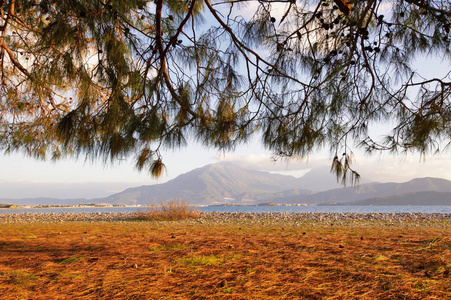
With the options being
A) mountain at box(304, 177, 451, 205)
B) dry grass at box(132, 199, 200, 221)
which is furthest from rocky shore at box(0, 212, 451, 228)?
mountain at box(304, 177, 451, 205)

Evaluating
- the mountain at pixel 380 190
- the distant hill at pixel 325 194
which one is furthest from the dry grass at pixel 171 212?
the mountain at pixel 380 190

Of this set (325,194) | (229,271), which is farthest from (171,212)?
(325,194)

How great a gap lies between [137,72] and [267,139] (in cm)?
134

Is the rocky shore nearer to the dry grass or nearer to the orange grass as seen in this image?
the dry grass

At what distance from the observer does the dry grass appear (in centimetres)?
965

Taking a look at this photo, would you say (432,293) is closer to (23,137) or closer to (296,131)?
(296,131)

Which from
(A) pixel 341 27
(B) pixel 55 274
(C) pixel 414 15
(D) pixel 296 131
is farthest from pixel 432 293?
(C) pixel 414 15

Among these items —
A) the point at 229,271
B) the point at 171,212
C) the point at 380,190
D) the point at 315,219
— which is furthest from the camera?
the point at 380,190

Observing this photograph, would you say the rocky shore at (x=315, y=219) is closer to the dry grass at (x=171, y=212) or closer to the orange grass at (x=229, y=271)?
the dry grass at (x=171, y=212)

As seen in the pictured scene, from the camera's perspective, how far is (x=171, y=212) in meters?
9.68

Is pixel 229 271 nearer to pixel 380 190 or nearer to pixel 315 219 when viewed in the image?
pixel 315 219

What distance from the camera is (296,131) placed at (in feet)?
9.95

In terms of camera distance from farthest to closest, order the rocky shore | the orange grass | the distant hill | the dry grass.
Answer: the distant hill, the dry grass, the rocky shore, the orange grass

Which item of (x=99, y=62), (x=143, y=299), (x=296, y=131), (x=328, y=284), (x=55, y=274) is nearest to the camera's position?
(x=143, y=299)
